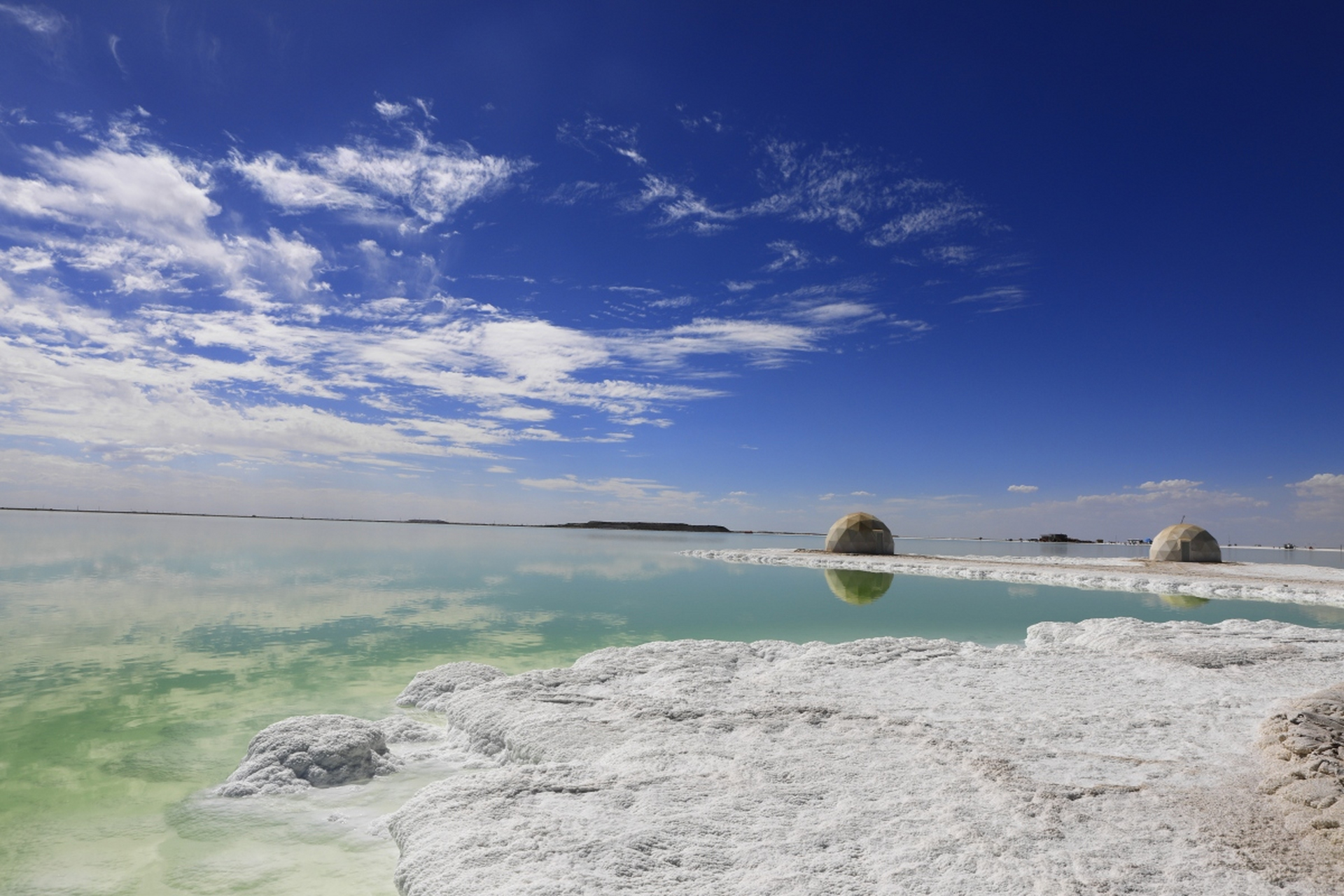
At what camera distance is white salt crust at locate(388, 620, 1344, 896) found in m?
3.15

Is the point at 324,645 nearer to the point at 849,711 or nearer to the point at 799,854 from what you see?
the point at 849,711

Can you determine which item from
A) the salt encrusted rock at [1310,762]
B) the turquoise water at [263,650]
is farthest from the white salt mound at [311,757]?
the salt encrusted rock at [1310,762]

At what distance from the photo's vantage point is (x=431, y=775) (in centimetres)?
518

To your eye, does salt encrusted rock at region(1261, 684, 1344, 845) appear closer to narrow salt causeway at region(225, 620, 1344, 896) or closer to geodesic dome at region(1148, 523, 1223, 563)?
narrow salt causeway at region(225, 620, 1344, 896)

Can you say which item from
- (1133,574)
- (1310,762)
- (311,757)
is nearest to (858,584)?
(1133,574)

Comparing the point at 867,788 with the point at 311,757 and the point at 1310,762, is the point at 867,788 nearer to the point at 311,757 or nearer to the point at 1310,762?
the point at 1310,762

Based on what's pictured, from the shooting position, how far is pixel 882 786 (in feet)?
13.3

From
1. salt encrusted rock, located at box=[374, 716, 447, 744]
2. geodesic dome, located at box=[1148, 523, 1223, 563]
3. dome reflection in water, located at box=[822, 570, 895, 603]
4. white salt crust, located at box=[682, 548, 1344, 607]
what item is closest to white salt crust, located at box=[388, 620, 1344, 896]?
salt encrusted rock, located at box=[374, 716, 447, 744]

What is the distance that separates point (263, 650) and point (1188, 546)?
37942 millimetres

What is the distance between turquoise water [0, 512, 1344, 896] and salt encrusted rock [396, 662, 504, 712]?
27 centimetres

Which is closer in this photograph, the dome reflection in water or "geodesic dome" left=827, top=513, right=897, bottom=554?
the dome reflection in water

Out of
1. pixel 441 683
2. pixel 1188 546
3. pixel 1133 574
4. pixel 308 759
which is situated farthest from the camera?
pixel 1188 546

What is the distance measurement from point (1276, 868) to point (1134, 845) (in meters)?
0.59

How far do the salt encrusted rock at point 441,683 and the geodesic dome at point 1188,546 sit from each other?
3585 centimetres
